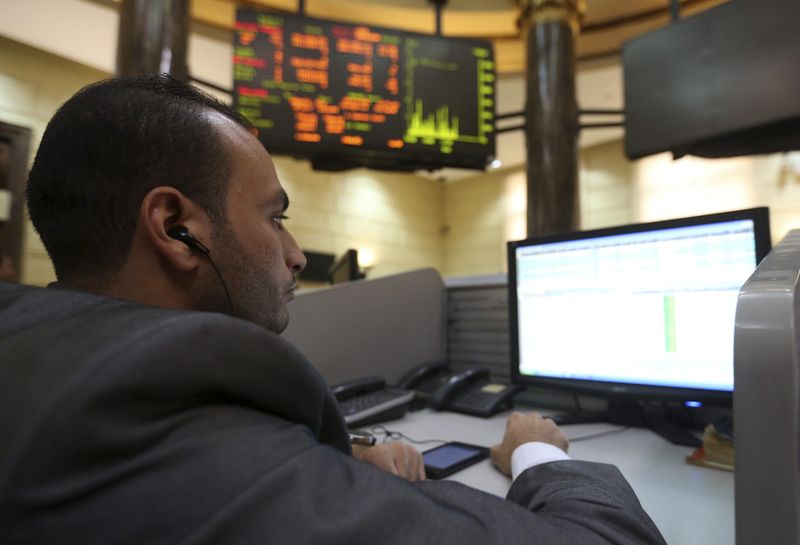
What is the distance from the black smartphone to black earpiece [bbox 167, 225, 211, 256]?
1.72 ft

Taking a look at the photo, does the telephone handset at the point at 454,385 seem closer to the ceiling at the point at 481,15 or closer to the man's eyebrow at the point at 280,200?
the man's eyebrow at the point at 280,200

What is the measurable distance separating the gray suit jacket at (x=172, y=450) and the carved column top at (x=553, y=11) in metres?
3.22

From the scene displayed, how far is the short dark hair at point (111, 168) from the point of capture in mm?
540

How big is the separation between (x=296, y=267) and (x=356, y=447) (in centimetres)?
35

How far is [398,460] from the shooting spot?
786 mm

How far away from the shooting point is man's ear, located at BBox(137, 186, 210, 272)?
0.53 m

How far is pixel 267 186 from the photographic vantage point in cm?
64

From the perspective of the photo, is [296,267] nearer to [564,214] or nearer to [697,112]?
[697,112]

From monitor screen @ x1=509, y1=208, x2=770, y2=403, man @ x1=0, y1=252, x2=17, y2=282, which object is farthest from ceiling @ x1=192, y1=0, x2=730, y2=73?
monitor screen @ x1=509, y1=208, x2=770, y2=403

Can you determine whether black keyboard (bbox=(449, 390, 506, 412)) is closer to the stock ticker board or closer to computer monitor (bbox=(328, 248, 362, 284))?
computer monitor (bbox=(328, 248, 362, 284))

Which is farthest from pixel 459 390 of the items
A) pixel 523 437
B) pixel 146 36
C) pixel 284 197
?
pixel 146 36

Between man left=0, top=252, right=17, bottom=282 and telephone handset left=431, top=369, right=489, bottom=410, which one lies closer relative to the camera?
telephone handset left=431, top=369, right=489, bottom=410

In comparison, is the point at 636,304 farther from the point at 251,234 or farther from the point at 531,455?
the point at 251,234

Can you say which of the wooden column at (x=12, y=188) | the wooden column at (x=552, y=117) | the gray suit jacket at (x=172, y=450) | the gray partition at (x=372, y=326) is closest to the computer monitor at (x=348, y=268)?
the gray partition at (x=372, y=326)
